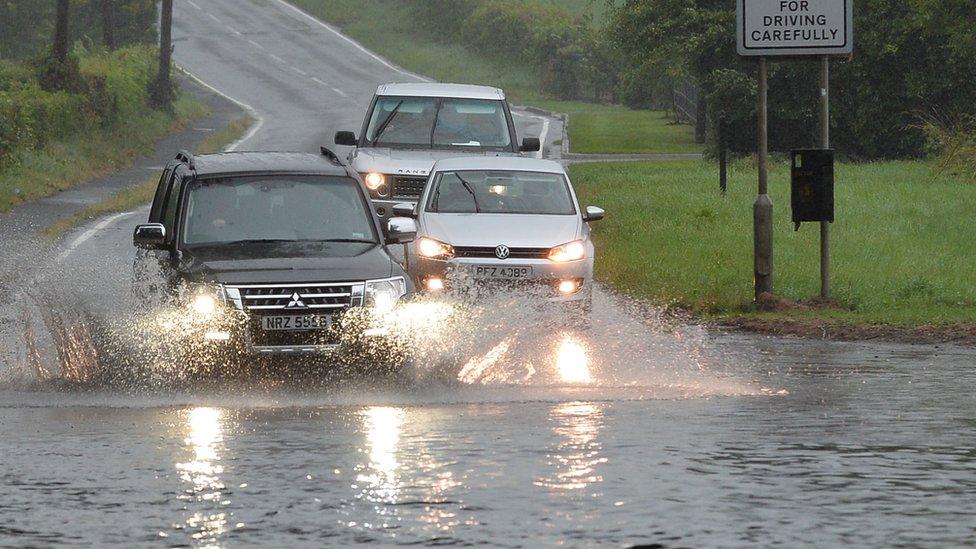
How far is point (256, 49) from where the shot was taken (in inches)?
2923

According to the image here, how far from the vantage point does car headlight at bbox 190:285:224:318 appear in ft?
40.1

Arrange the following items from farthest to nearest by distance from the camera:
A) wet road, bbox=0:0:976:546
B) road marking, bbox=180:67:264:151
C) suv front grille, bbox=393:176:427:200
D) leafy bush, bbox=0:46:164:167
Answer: road marking, bbox=180:67:264:151, leafy bush, bbox=0:46:164:167, suv front grille, bbox=393:176:427:200, wet road, bbox=0:0:976:546

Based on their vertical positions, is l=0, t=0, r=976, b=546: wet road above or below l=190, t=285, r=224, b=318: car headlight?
below

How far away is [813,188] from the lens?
16578mm

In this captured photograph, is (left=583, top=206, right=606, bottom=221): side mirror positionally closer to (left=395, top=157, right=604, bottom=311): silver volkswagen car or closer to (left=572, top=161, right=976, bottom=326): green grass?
(left=395, top=157, right=604, bottom=311): silver volkswagen car

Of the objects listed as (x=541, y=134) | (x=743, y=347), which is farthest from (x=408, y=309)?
(x=541, y=134)

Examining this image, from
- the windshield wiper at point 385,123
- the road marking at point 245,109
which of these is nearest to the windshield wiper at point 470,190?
the windshield wiper at point 385,123

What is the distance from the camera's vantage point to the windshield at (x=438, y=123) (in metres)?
22.8

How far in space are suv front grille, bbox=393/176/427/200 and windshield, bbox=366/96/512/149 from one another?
1191 mm

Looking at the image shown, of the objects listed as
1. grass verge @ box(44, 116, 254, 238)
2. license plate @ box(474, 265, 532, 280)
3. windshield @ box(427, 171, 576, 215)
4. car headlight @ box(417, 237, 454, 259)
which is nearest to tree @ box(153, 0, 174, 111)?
grass verge @ box(44, 116, 254, 238)

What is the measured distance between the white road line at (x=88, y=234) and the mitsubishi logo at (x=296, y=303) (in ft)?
32.5

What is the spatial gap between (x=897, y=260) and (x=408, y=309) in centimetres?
934

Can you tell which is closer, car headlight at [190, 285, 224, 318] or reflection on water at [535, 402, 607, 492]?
reflection on water at [535, 402, 607, 492]

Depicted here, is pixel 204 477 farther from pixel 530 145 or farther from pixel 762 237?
pixel 530 145
